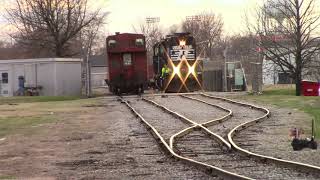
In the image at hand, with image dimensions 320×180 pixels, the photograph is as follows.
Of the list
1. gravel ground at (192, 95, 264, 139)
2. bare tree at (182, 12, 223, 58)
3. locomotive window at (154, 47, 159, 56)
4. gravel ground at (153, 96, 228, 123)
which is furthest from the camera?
bare tree at (182, 12, 223, 58)

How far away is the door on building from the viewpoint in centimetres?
4938

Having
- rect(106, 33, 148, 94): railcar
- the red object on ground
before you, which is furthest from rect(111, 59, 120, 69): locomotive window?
the red object on ground

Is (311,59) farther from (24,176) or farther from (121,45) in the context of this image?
(24,176)

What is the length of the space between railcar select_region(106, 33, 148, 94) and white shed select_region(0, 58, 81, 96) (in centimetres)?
797

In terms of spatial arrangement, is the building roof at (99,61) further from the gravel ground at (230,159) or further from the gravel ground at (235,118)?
the gravel ground at (230,159)

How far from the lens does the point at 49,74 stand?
4544 centimetres

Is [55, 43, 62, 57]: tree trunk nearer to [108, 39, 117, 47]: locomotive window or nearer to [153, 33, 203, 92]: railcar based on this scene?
[108, 39, 117, 47]: locomotive window

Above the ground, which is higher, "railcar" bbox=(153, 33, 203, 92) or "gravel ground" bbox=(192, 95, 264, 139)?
"railcar" bbox=(153, 33, 203, 92)

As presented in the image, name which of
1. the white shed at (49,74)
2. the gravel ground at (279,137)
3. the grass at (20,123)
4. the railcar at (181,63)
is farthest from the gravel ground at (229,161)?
the white shed at (49,74)

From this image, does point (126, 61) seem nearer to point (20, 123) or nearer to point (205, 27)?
point (20, 123)

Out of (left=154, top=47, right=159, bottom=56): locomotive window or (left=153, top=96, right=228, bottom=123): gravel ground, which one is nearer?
(left=153, top=96, right=228, bottom=123): gravel ground

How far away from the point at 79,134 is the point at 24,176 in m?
6.70

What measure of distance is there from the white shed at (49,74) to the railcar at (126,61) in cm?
797

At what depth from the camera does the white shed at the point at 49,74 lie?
4509cm
